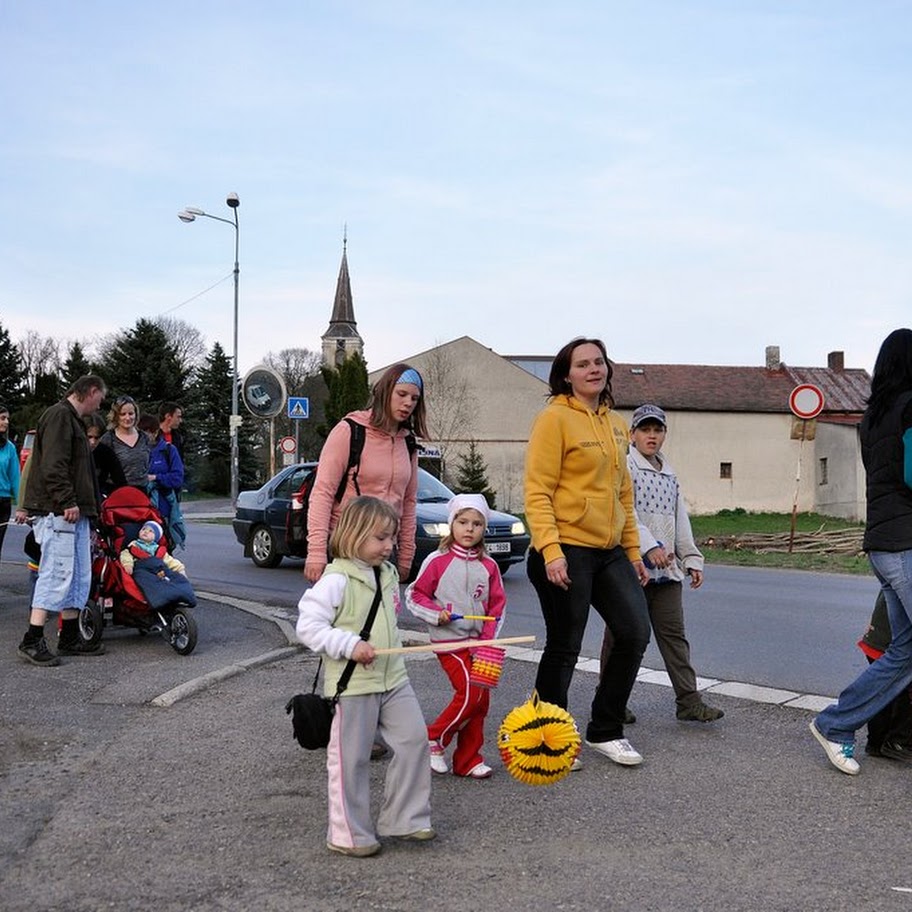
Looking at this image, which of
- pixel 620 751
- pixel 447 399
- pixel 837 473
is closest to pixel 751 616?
pixel 620 751

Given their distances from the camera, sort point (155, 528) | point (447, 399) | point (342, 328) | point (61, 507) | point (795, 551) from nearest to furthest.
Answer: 1. point (61, 507)
2. point (155, 528)
3. point (795, 551)
4. point (447, 399)
5. point (342, 328)

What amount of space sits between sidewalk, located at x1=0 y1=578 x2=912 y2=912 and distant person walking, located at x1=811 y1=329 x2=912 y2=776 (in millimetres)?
289

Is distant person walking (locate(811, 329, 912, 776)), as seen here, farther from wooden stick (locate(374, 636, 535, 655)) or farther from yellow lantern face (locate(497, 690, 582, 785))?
wooden stick (locate(374, 636, 535, 655))

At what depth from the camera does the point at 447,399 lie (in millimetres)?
54969

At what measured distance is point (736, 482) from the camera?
5719 centimetres

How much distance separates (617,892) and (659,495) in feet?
9.00

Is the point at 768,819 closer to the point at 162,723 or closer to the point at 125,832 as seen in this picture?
the point at 125,832

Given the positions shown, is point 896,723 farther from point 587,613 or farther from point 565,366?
point 565,366

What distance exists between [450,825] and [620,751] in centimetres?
117

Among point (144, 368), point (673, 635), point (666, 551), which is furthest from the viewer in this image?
point (144, 368)

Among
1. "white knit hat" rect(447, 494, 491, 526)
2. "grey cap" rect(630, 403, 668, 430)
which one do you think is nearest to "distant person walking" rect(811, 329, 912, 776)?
"grey cap" rect(630, 403, 668, 430)

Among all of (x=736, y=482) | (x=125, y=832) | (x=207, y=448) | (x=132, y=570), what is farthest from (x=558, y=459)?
(x=207, y=448)

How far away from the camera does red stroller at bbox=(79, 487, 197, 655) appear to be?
8.05 m

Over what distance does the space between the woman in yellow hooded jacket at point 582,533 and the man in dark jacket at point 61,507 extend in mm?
3795
